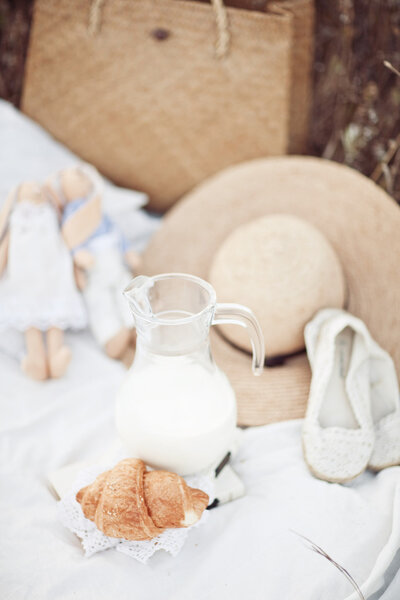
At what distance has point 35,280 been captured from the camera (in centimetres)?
106

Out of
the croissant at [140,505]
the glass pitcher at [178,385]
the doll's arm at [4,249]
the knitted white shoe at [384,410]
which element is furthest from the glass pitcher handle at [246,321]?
the doll's arm at [4,249]

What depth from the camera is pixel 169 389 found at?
2.19 feet

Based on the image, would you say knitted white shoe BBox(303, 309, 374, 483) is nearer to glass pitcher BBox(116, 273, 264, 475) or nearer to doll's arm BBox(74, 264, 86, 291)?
glass pitcher BBox(116, 273, 264, 475)

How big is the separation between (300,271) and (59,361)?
0.52 m

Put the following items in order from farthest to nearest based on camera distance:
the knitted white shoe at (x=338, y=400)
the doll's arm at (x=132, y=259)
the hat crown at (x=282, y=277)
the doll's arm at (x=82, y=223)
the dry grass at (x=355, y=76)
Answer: the dry grass at (x=355, y=76) < the doll's arm at (x=132, y=259) < the doll's arm at (x=82, y=223) < the hat crown at (x=282, y=277) < the knitted white shoe at (x=338, y=400)

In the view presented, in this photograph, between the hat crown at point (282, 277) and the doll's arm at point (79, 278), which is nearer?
the hat crown at point (282, 277)

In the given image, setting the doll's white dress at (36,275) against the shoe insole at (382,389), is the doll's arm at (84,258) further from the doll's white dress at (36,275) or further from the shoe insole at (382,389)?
the shoe insole at (382,389)

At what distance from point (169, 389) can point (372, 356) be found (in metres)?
0.44

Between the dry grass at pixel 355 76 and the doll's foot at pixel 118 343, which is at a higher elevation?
the dry grass at pixel 355 76

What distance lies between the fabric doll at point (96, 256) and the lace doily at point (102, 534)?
403 millimetres

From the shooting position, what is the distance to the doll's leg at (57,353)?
40.6 inches

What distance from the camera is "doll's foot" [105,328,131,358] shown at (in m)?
1.11

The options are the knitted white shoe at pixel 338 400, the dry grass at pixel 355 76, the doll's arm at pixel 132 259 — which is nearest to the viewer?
the knitted white shoe at pixel 338 400

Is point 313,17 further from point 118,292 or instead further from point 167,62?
point 118,292
